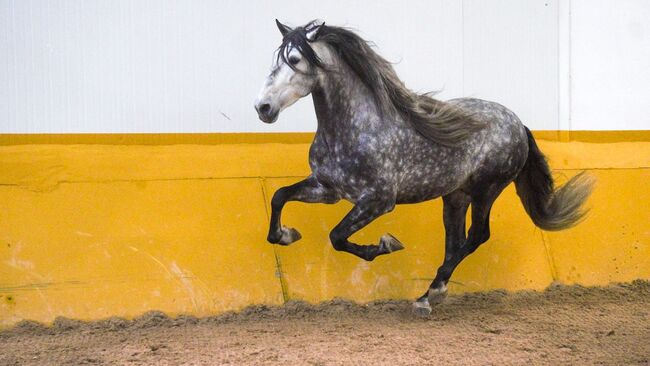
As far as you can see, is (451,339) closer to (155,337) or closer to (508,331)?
(508,331)

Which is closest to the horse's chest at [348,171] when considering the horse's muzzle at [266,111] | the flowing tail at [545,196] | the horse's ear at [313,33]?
the horse's muzzle at [266,111]

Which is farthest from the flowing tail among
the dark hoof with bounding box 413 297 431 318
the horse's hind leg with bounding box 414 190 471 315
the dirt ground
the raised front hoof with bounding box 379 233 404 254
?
the raised front hoof with bounding box 379 233 404 254

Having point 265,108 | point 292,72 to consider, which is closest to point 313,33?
point 292,72

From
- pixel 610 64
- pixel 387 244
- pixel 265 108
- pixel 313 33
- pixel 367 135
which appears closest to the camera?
pixel 265 108

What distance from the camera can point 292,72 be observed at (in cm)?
473

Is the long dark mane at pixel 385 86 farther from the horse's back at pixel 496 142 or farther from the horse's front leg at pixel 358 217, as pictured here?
the horse's front leg at pixel 358 217

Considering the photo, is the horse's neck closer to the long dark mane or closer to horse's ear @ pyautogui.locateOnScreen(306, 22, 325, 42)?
the long dark mane

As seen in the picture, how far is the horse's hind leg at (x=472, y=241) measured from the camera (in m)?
5.58

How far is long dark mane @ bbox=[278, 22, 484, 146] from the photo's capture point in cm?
482

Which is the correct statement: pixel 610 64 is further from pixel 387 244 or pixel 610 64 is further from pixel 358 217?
pixel 358 217

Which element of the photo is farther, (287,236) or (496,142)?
(496,142)

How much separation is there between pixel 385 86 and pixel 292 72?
24.5 inches

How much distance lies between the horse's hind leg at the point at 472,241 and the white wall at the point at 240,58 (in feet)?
3.58

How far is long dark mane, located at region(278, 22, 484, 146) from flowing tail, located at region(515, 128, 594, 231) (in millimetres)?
805
